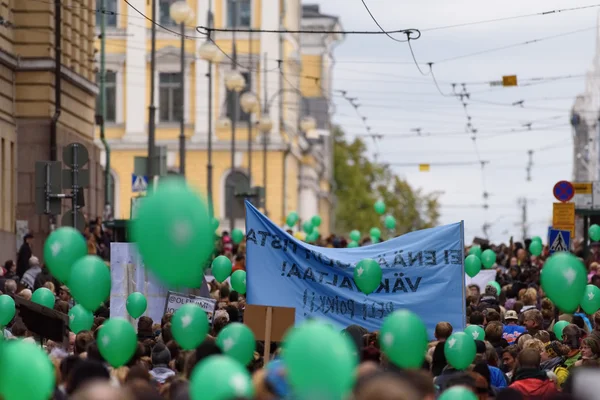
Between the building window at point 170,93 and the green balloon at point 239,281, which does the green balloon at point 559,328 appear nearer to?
the green balloon at point 239,281

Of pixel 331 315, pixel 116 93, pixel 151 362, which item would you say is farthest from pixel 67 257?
pixel 116 93

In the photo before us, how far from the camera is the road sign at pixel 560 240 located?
2466cm

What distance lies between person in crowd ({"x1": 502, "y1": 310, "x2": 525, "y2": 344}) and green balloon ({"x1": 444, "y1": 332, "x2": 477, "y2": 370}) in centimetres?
411

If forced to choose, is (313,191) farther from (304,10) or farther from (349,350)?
(349,350)

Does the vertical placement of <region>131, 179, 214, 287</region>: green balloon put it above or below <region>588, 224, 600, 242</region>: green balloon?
above

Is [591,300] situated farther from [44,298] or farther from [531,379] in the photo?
[44,298]

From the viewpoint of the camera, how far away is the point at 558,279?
13.4 metres

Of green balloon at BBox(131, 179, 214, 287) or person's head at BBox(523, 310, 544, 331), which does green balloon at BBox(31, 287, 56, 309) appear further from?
green balloon at BBox(131, 179, 214, 287)

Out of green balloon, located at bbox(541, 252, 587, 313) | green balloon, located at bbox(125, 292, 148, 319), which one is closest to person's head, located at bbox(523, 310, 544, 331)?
green balloon, located at bbox(541, 252, 587, 313)

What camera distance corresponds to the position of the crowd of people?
346 inches

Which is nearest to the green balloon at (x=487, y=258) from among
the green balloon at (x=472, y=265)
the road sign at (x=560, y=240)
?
the road sign at (x=560, y=240)

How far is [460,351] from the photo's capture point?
12633 mm

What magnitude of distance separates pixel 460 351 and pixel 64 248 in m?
3.21

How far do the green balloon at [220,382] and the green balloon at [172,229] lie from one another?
156cm
